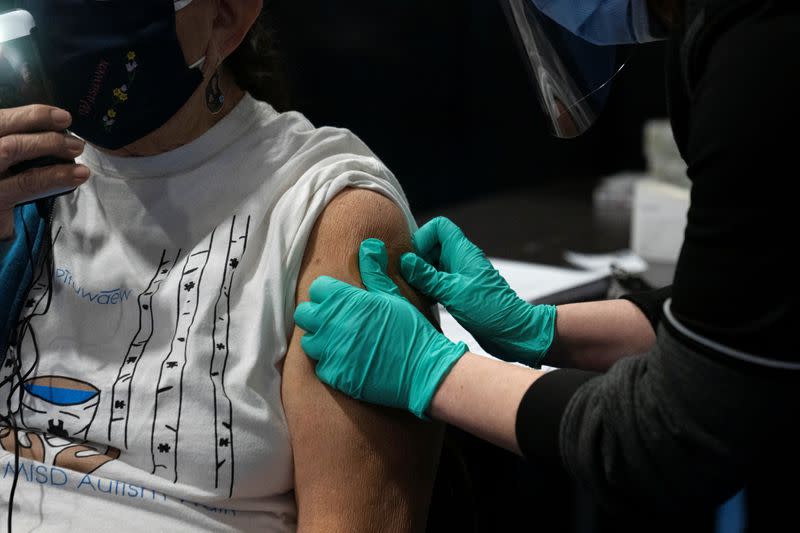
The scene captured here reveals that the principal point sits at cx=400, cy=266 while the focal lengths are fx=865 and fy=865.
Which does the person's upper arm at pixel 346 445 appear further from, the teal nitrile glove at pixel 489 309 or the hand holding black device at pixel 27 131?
the hand holding black device at pixel 27 131

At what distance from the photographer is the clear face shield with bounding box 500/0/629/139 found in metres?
1.19

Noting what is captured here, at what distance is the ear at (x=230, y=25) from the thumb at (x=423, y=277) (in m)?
0.41

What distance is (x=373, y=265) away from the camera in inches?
47.6

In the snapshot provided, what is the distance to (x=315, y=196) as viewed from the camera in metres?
1.23

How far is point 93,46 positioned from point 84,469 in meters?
0.58

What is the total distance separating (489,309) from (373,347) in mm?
268

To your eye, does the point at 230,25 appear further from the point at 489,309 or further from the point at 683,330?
the point at 683,330

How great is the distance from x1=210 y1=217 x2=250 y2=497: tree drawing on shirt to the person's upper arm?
0.09 metres

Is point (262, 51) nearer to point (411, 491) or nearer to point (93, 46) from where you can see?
point (93, 46)

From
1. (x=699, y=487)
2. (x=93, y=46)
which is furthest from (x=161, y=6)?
(x=699, y=487)

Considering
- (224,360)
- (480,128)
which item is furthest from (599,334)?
(480,128)

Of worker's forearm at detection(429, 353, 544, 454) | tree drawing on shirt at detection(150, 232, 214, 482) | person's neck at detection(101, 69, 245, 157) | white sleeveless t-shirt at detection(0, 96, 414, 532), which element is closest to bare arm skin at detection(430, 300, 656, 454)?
worker's forearm at detection(429, 353, 544, 454)

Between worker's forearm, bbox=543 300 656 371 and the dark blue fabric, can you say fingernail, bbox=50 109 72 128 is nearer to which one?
the dark blue fabric

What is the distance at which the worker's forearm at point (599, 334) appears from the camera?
4.40ft
